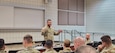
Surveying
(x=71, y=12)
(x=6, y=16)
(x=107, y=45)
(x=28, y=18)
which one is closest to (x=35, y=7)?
(x=28, y=18)

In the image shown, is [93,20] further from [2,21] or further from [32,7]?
[2,21]

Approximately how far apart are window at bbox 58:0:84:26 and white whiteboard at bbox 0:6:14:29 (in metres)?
4.06

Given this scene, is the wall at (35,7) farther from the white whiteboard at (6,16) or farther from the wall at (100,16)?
the wall at (100,16)

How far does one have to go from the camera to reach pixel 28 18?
1100 centimetres

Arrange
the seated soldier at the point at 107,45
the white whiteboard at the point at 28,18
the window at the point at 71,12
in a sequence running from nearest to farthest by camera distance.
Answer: the seated soldier at the point at 107,45
the white whiteboard at the point at 28,18
the window at the point at 71,12

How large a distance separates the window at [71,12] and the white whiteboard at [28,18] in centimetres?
198

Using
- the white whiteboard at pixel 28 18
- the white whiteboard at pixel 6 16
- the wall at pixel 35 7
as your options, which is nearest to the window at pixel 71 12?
the wall at pixel 35 7

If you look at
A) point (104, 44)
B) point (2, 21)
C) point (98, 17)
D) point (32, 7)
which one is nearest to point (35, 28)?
point (32, 7)

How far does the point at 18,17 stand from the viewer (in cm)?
1045

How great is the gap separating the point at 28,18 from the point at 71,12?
13.8 feet

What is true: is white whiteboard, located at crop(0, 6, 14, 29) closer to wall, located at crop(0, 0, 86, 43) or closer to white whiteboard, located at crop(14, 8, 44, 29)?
wall, located at crop(0, 0, 86, 43)

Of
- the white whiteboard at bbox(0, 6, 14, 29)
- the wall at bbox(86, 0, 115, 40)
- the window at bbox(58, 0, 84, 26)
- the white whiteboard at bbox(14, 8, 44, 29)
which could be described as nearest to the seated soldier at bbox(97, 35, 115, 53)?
the white whiteboard at bbox(0, 6, 14, 29)

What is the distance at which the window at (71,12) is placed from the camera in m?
13.5

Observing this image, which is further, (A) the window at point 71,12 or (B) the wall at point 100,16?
(B) the wall at point 100,16
